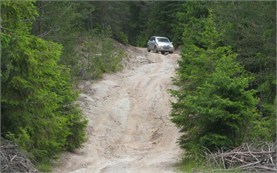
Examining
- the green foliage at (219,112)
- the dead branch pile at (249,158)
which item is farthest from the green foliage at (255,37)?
the dead branch pile at (249,158)

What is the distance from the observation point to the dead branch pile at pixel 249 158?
1046 centimetres

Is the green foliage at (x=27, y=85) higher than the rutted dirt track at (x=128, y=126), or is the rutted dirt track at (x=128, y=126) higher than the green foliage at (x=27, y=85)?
the green foliage at (x=27, y=85)

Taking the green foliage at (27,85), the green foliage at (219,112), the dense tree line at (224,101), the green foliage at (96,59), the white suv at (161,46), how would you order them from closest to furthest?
the green foliage at (27,85)
the green foliage at (219,112)
the dense tree line at (224,101)
the green foliage at (96,59)
the white suv at (161,46)

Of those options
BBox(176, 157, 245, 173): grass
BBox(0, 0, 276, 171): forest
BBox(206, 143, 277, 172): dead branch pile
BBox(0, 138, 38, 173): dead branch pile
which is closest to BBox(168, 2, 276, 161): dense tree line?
BBox(0, 0, 276, 171): forest

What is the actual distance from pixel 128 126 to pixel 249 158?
8.94 metres

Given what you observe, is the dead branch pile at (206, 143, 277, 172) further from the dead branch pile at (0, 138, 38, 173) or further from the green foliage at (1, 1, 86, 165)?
the dead branch pile at (0, 138, 38, 173)

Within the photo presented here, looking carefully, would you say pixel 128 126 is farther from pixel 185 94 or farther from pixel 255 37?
pixel 185 94

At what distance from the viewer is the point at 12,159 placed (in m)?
10.3

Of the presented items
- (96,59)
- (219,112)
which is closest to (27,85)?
(219,112)

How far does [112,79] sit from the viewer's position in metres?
27.7

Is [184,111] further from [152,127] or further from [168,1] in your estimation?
[168,1]

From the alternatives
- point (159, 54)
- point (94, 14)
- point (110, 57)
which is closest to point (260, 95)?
point (110, 57)

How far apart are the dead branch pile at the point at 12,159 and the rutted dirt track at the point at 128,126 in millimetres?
2131

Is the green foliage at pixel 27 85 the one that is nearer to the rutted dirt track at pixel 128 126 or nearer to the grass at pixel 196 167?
the rutted dirt track at pixel 128 126
